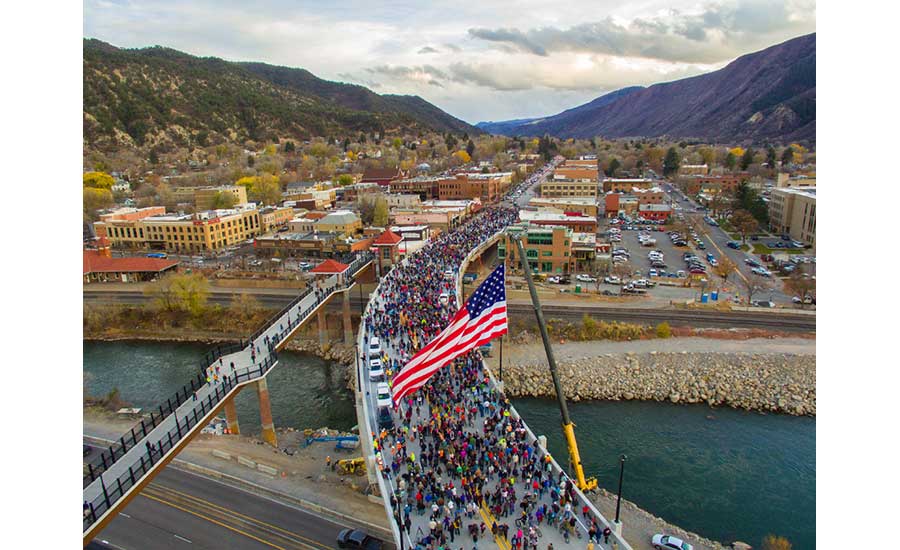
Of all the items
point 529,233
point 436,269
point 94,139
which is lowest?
point 436,269

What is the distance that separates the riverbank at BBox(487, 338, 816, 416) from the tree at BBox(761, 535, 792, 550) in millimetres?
10194

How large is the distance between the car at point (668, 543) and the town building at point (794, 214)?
46.8 m

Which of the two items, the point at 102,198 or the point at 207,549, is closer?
the point at 207,549

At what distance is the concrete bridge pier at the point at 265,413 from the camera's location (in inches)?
911

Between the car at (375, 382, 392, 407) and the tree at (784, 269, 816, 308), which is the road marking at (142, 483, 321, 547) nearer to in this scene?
the car at (375, 382, 392, 407)

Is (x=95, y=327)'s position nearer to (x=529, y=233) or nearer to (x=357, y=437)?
(x=357, y=437)

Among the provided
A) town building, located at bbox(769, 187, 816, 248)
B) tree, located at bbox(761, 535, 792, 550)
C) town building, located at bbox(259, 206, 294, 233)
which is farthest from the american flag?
town building, located at bbox(259, 206, 294, 233)

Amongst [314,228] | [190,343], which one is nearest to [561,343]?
[190,343]

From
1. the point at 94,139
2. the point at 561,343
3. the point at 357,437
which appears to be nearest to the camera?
the point at 357,437

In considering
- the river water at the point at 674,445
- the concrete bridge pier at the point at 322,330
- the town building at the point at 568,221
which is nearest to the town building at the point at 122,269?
the river water at the point at 674,445

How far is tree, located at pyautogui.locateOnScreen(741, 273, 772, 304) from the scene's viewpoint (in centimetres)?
3838

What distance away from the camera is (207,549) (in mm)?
16219

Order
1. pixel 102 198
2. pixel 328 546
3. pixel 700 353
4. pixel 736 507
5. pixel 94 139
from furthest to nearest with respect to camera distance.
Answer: pixel 94 139, pixel 102 198, pixel 700 353, pixel 736 507, pixel 328 546

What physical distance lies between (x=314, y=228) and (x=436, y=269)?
82.6ft
